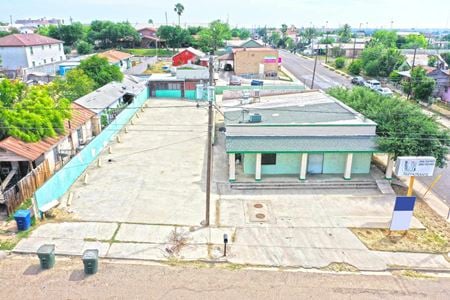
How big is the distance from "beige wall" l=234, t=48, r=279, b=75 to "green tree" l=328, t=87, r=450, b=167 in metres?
35.6

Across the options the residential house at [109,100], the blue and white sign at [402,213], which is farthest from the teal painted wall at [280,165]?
the residential house at [109,100]

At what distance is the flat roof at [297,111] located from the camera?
73.2 ft

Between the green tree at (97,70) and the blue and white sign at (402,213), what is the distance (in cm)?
3181

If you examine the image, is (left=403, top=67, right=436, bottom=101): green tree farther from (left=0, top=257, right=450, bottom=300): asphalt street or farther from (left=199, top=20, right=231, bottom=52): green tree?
(left=199, top=20, right=231, bottom=52): green tree

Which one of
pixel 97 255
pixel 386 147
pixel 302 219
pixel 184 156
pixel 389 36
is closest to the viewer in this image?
pixel 97 255

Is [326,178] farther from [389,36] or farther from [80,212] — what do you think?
[389,36]

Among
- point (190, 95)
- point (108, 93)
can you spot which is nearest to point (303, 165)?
point (108, 93)

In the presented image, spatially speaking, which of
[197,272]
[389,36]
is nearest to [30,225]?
[197,272]

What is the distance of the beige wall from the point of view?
186ft

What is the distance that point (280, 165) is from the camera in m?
21.1

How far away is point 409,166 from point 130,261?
1272 cm

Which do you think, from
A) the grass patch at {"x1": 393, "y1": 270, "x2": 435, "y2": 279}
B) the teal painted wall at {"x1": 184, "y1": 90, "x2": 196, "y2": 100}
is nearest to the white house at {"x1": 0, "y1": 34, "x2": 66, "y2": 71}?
the teal painted wall at {"x1": 184, "y1": 90, "x2": 196, "y2": 100}

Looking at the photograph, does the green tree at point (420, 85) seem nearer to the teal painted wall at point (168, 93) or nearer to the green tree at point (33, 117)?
the teal painted wall at point (168, 93)

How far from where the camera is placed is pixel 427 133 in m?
19.9
